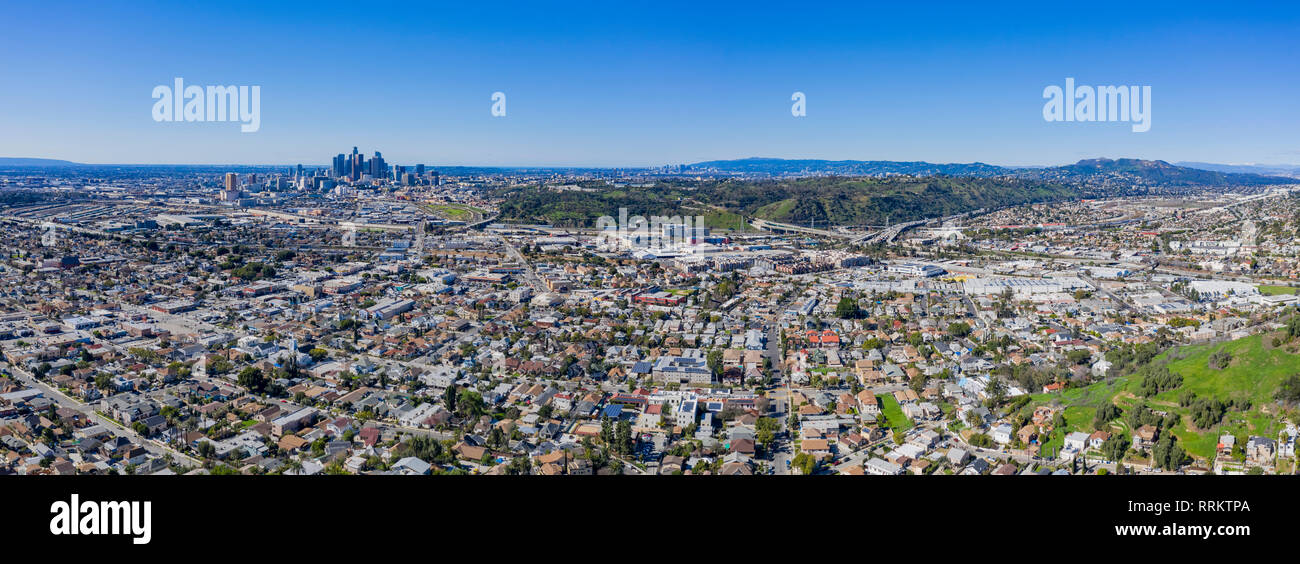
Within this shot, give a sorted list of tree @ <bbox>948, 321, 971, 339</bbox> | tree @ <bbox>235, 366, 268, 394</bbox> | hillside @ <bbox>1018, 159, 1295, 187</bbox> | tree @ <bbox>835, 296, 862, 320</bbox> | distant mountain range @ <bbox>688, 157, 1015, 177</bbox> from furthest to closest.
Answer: distant mountain range @ <bbox>688, 157, 1015, 177</bbox> → hillside @ <bbox>1018, 159, 1295, 187</bbox> → tree @ <bbox>835, 296, 862, 320</bbox> → tree @ <bbox>948, 321, 971, 339</bbox> → tree @ <bbox>235, 366, 268, 394</bbox>

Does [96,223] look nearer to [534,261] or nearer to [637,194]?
[534,261]

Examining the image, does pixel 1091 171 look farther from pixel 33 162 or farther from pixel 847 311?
pixel 33 162

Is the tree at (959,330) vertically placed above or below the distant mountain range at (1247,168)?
below

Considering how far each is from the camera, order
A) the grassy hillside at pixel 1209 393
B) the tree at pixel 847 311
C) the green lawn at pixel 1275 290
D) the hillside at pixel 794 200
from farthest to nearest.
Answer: the hillside at pixel 794 200
the green lawn at pixel 1275 290
the tree at pixel 847 311
the grassy hillside at pixel 1209 393

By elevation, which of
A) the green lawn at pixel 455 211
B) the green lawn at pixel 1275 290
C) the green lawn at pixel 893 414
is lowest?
the green lawn at pixel 893 414

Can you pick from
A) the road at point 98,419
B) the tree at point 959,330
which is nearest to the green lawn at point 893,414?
the tree at point 959,330

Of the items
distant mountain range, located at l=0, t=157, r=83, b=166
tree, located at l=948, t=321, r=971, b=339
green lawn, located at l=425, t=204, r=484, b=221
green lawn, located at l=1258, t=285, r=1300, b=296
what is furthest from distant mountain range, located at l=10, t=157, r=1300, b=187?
tree, located at l=948, t=321, r=971, b=339

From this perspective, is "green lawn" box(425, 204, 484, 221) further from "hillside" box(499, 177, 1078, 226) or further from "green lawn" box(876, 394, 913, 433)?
"green lawn" box(876, 394, 913, 433)

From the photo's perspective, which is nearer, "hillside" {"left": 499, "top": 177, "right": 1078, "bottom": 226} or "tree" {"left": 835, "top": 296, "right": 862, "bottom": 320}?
"tree" {"left": 835, "top": 296, "right": 862, "bottom": 320}

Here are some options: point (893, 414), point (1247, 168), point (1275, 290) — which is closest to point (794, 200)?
point (1275, 290)

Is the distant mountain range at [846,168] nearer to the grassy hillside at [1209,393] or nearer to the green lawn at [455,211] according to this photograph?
the green lawn at [455,211]
